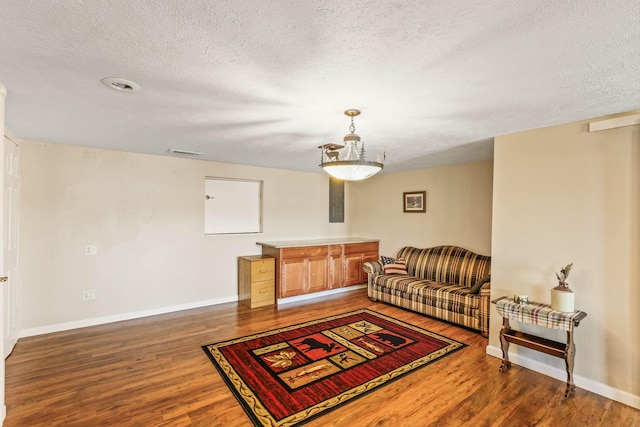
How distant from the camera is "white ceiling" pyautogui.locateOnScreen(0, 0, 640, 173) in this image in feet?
4.07

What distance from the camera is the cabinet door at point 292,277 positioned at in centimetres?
491

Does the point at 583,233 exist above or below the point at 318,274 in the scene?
above

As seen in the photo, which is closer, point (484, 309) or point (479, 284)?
point (484, 309)

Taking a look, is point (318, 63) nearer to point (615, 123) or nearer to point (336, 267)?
point (615, 123)

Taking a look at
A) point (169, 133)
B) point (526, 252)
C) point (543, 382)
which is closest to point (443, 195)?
point (526, 252)

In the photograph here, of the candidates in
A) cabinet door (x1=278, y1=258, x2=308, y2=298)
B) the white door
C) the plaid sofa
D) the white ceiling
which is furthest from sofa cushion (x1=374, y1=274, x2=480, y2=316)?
the white door

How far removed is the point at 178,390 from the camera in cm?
246

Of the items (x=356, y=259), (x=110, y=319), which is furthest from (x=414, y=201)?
(x=110, y=319)

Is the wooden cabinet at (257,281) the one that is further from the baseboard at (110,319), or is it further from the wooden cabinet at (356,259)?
the wooden cabinet at (356,259)

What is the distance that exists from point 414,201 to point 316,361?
3.48 meters

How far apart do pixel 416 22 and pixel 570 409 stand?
9.48 ft

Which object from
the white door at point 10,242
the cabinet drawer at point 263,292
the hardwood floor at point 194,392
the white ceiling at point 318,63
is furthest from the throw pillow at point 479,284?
the white door at point 10,242

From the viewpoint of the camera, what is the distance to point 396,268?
5164 millimetres

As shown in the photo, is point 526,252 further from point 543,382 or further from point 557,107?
point 557,107
